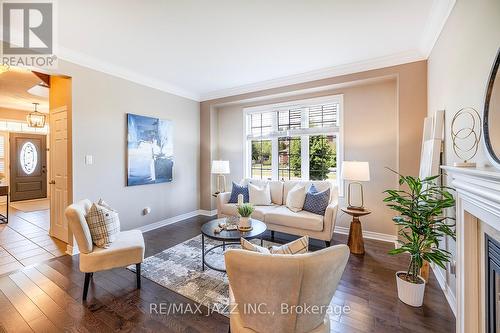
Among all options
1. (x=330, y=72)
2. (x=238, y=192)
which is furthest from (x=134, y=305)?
(x=330, y=72)

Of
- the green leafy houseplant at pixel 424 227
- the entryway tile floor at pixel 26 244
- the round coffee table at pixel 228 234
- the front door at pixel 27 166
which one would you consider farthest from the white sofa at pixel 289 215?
the front door at pixel 27 166


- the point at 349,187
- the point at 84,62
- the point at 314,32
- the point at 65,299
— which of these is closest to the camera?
the point at 65,299

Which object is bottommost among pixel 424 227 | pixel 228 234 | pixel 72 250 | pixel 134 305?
pixel 134 305

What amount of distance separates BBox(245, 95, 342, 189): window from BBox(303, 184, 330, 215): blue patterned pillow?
780 mm

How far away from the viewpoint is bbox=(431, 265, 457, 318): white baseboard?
2004 mm

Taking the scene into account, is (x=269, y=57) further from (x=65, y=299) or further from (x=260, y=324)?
(x=65, y=299)

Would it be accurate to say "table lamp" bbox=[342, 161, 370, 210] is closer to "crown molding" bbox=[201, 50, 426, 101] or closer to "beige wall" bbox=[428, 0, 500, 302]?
"beige wall" bbox=[428, 0, 500, 302]

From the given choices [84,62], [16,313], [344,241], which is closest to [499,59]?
[344,241]

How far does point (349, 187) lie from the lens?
3863 millimetres

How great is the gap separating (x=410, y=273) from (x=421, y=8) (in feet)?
8.74

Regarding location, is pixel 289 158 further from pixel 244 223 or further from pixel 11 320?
pixel 11 320

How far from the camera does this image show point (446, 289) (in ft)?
7.31

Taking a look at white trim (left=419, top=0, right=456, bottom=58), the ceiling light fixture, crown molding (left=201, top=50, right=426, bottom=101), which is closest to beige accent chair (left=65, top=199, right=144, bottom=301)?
crown molding (left=201, top=50, right=426, bottom=101)

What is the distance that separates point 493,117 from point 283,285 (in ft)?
5.13
